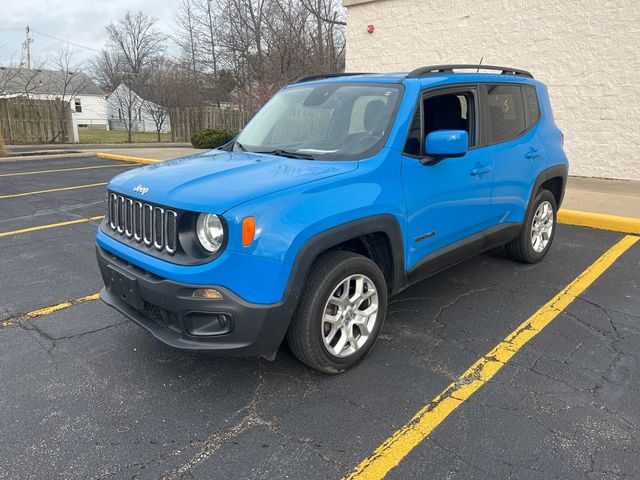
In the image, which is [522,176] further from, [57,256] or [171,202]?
[57,256]

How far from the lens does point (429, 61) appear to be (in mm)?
11680

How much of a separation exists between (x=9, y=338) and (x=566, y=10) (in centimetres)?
1056

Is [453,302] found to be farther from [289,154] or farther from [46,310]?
[46,310]

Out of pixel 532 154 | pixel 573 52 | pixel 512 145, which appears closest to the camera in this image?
pixel 512 145

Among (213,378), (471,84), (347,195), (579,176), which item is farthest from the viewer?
(579,176)

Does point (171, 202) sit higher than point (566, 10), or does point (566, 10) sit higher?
point (566, 10)

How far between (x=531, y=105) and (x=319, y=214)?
3111mm

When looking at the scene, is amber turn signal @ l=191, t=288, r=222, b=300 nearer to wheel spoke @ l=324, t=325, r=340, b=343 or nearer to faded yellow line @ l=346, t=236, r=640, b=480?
wheel spoke @ l=324, t=325, r=340, b=343

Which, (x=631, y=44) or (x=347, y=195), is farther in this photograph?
(x=631, y=44)

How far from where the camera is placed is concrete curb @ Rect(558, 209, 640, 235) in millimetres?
6277

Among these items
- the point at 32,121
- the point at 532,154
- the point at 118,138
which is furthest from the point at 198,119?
the point at 532,154

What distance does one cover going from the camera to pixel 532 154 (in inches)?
180

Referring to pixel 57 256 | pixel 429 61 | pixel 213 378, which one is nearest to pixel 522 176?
pixel 213 378

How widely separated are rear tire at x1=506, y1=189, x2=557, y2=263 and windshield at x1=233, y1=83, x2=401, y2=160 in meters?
2.12
